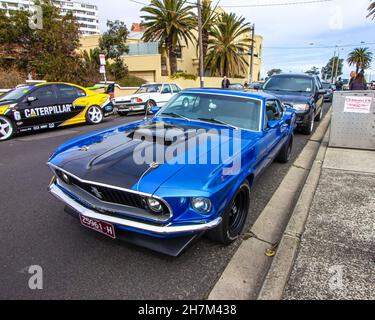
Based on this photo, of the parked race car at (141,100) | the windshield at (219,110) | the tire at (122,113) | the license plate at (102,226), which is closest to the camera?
the license plate at (102,226)

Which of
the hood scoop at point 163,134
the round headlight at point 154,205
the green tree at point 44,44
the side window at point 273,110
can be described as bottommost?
the round headlight at point 154,205

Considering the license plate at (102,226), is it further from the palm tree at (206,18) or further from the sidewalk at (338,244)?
the palm tree at (206,18)

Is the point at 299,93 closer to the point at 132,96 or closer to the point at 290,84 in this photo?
the point at 290,84

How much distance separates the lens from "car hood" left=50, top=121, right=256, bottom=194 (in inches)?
83.0

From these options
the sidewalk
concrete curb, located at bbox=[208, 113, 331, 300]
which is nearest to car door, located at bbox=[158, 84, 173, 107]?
concrete curb, located at bbox=[208, 113, 331, 300]

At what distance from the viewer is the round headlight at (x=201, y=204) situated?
204 centimetres

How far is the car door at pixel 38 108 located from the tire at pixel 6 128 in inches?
10.0

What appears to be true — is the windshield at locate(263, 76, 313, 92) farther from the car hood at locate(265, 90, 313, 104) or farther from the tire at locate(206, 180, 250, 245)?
the tire at locate(206, 180, 250, 245)

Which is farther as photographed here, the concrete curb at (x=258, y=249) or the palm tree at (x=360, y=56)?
the palm tree at (x=360, y=56)

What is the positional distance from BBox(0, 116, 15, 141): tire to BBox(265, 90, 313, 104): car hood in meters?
7.79

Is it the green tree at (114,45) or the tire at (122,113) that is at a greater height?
the green tree at (114,45)

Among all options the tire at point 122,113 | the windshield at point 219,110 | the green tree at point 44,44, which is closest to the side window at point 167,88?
the tire at point 122,113

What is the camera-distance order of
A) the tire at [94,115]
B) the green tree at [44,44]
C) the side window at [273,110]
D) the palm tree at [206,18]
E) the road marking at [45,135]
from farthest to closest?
the palm tree at [206,18] < the green tree at [44,44] < the tire at [94,115] < the road marking at [45,135] < the side window at [273,110]
